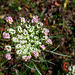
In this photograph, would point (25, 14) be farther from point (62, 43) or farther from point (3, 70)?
point (3, 70)

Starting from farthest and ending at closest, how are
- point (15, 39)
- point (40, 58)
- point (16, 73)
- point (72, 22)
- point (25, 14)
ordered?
point (72, 22)
point (25, 14)
point (40, 58)
point (16, 73)
point (15, 39)

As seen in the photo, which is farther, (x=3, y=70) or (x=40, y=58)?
(x=40, y=58)

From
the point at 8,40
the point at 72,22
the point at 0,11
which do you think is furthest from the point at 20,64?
the point at 72,22

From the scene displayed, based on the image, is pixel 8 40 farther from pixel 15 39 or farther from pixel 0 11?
pixel 0 11

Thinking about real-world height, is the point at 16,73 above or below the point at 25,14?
below

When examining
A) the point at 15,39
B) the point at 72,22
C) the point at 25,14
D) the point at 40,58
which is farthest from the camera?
the point at 72,22

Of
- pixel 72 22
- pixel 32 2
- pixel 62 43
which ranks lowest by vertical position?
pixel 62 43

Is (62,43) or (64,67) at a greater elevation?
(62,43)

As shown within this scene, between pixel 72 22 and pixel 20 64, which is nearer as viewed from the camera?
pixel 20 64

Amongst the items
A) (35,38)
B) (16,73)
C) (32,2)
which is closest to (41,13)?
(32,2)
